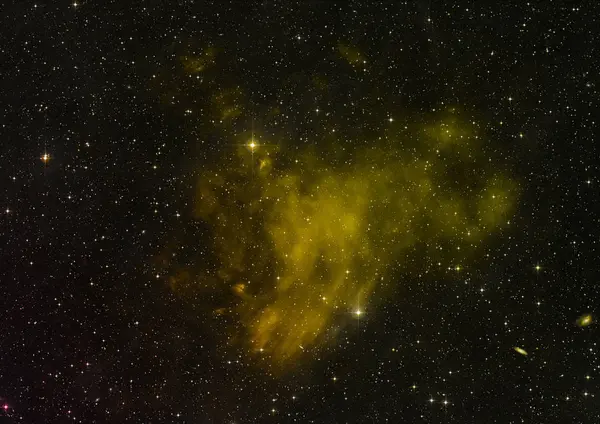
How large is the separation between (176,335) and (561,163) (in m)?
0.58

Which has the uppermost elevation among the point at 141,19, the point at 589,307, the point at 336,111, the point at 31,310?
the point at 141,19

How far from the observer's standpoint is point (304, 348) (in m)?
0.64

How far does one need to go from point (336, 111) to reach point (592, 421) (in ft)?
1.79

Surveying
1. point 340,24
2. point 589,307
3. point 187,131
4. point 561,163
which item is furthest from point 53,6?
point 589,307

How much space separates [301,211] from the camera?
0.64 metres

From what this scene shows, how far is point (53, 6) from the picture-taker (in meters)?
0.66

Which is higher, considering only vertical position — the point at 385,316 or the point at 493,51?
the point at 493,51

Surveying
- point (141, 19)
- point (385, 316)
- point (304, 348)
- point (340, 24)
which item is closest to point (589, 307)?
point (385, 316)

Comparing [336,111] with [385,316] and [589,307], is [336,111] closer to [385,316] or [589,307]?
[385,316]

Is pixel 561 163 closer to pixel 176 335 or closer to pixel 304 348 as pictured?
pixel 304 348

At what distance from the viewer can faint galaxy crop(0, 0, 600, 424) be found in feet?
2.04

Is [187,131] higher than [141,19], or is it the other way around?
[141,19]

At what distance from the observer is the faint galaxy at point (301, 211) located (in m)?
0.62

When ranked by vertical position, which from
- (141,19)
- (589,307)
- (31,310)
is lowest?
(589,307)
